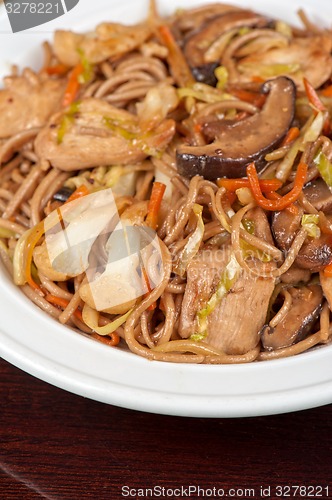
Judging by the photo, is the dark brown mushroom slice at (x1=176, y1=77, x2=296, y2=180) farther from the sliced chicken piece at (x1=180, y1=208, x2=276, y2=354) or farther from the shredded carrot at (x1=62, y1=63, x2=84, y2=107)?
the shredded carrot at (x1=62, y1=63, x2=84, y2=107)

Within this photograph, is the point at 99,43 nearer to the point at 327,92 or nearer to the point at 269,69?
the point at 269,69

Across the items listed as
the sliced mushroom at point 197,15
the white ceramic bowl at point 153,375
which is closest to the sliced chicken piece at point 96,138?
the white ceramic bowl at point 153,375

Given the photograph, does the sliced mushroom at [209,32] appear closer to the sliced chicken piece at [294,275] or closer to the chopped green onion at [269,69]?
the chopped green onion at [269,69]

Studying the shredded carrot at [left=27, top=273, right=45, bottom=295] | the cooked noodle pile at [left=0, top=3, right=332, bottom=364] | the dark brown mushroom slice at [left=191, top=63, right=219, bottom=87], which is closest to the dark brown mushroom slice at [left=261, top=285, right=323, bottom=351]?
the cooked noodle pile at [left=0, top=3, right=332, bottom=364]

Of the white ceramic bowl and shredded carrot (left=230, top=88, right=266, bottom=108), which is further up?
shredded carrot (left=230, top=88, right=266, bottom=108)

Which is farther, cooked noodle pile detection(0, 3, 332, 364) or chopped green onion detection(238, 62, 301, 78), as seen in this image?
chopped green onion detection(238, 62, 301, 78)

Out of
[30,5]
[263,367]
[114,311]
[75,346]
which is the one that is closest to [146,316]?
[114,311]
